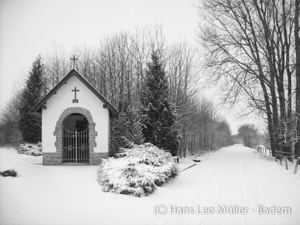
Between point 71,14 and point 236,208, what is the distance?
1598 cm

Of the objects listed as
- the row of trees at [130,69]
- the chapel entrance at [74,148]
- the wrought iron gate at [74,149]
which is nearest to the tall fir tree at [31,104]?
the row of trees at [130,69]

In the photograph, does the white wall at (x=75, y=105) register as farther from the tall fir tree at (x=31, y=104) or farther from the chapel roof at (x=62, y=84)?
the tall fir tree at (x=31, y=104)

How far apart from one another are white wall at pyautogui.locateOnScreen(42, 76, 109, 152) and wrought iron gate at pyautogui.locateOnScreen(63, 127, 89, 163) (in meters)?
0.87

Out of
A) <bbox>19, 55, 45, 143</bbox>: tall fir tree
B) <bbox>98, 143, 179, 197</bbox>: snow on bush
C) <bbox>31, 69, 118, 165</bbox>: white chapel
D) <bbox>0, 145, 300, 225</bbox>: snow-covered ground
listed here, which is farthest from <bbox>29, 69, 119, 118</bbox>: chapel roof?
<bbox>19, 55, 45, 143</bbox>: tall fir tree

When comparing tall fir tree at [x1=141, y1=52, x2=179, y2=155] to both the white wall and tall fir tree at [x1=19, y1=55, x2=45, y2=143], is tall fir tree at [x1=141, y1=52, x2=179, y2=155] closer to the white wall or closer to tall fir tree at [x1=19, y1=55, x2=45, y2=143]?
the white wall

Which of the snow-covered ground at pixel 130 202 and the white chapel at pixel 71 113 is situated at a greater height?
the white chapel at pixel 71 113

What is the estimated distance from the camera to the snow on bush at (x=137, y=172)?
740 cm

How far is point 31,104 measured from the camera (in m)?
22.8

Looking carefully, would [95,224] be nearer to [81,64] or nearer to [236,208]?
[236,208]

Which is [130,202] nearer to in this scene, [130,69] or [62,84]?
[62,84]

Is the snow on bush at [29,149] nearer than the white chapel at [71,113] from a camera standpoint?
No

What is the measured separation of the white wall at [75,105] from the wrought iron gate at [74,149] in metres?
0.87

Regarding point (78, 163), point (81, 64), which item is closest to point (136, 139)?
point (78, 163)

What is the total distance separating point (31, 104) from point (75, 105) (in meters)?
12.5
